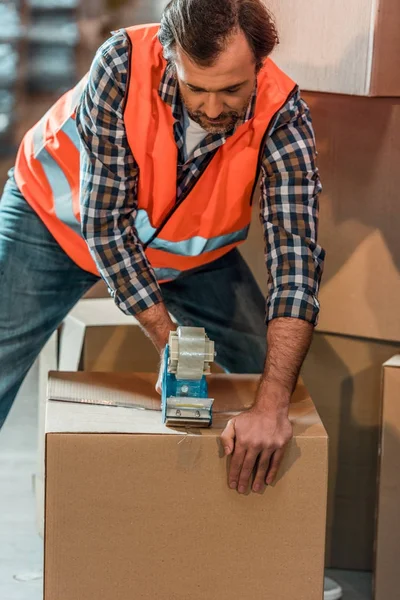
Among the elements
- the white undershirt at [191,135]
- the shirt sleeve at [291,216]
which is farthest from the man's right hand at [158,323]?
the white undershirt at [191,135]

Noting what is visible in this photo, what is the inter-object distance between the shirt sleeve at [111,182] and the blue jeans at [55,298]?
0.71 ft

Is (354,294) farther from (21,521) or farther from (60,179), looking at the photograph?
(21,521)

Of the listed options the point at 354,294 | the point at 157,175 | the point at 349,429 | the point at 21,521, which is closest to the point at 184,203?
the point at 157,175

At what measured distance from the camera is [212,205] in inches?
62.8

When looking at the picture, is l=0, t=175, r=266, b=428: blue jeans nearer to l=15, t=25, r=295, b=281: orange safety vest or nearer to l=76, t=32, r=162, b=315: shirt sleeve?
l=15, t=25, r=295, b=281: orange safety vest

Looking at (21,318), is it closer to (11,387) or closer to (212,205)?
(11,387)

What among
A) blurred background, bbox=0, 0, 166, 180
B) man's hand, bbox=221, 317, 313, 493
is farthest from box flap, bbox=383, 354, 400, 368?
blurred background, bbox=0, 0, 166, 180

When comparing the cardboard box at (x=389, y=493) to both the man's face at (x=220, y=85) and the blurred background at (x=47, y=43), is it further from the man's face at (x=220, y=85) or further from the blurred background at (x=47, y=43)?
the blurred background at (x=47, y=43)

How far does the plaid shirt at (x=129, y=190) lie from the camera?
1466 mm

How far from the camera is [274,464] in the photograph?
4.15 feet

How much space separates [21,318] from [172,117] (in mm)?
435

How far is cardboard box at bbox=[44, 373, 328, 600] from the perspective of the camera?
4.10 feet

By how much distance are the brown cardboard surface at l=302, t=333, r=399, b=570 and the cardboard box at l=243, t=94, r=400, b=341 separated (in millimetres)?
65

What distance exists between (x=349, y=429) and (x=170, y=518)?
2.42 feet
